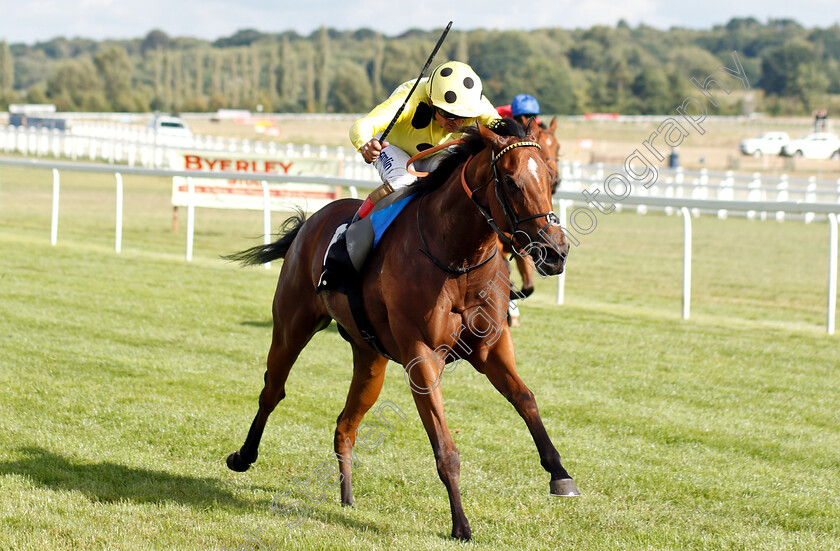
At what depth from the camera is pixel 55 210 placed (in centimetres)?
1234

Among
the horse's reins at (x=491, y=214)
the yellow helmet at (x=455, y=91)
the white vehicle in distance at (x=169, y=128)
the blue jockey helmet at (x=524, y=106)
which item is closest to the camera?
the horse's reins at (x=491, y=214)

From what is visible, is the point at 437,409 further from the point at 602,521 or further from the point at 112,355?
the point at 112,355

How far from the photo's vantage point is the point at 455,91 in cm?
409

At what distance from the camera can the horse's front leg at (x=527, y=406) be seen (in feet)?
11.4

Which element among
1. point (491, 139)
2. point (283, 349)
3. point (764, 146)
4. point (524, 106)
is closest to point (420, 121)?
point (491, 139)

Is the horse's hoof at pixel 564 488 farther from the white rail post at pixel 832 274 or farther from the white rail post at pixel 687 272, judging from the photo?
the white rail post at pixel 687 272

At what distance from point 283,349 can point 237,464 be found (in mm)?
591

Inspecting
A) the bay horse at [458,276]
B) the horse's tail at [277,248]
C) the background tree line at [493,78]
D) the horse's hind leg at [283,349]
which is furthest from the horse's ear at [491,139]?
the background tree line at [493,78]

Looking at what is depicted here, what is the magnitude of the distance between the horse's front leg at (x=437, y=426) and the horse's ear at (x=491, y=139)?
84 centimetres

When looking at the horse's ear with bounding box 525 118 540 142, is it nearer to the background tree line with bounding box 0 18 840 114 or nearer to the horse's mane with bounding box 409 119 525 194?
the horse's mane with bounding box 409 119 525 194

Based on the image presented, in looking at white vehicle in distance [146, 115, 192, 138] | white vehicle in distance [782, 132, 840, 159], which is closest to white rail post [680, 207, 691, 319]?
white vehicle in distance [146, 115, 192, 138]

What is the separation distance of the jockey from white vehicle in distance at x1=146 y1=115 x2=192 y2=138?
3086 centimetres

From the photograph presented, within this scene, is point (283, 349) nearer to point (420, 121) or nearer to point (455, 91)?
point (420, 121)

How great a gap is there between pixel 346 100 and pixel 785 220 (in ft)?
216
